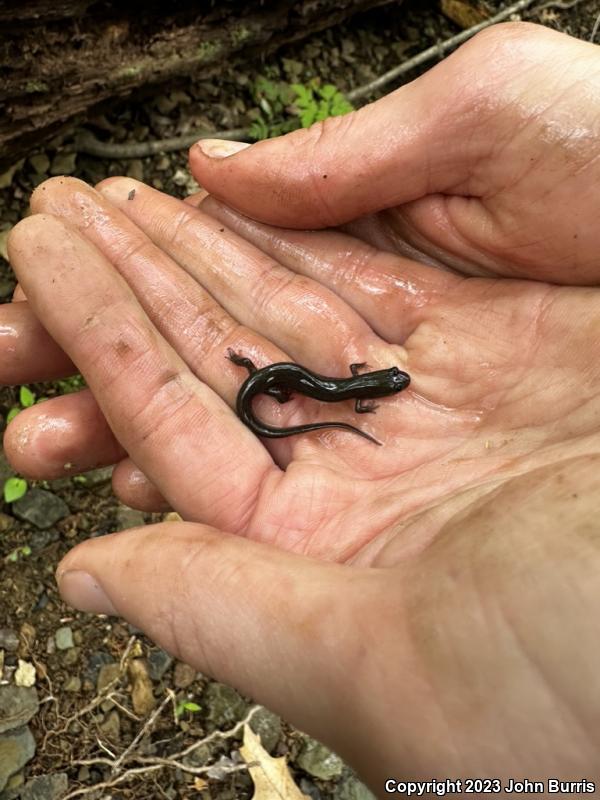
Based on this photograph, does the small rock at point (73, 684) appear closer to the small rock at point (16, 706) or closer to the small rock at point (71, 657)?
the small rock at point (71, 657)

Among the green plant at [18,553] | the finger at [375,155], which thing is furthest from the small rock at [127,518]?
the finger at [375,155]

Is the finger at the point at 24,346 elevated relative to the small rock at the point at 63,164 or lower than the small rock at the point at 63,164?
lower

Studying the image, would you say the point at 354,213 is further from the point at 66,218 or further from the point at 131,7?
the point at 131,7

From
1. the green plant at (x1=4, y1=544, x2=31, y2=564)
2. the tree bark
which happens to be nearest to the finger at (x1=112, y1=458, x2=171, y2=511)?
the green plant at (x1=4, y1=544, x2=31, y2=564)

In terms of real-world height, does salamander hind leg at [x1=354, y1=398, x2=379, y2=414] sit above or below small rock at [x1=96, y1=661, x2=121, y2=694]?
above

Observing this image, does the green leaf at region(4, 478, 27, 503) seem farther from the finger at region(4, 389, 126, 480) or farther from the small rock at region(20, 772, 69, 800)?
the small rock at region(20, 772, 69, 800)

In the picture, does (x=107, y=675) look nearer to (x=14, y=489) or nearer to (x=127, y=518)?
(x=127, y=518)
